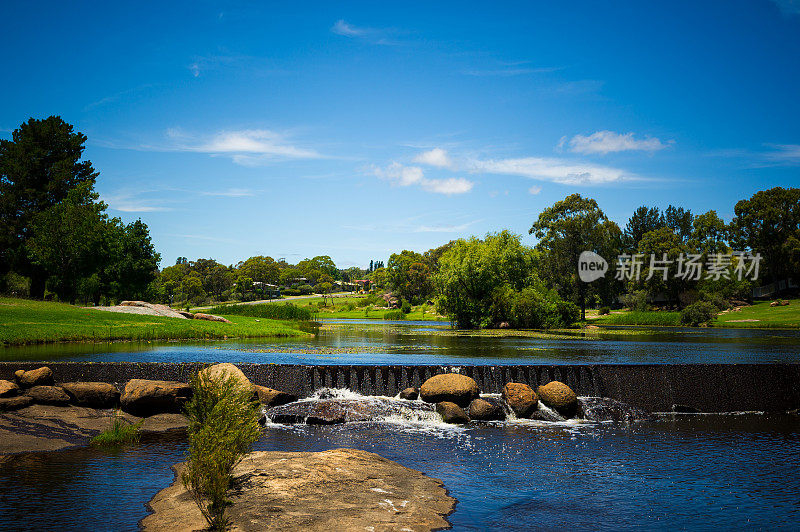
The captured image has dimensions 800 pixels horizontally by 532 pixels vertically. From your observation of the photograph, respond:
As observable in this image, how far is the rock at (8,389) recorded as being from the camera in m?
18.7

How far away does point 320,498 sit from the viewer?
11.1 m

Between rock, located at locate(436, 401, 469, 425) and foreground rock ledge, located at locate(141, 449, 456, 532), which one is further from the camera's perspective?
rock, located at locate(436, 401, 469, 425)

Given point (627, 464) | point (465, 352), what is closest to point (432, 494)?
point (627, 464)

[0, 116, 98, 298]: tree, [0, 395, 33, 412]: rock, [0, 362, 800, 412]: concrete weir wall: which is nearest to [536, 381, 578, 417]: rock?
[0, 362, 800, 412]: concrete weir wall

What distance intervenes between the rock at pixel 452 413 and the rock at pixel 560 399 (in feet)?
12.1

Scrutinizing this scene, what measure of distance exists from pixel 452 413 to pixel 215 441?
12366 millimetres

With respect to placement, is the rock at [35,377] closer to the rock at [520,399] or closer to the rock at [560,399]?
the rock at [520,399]

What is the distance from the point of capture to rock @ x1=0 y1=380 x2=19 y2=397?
18688 millimetres

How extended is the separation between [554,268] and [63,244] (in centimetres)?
8029

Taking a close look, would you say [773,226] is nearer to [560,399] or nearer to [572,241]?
[572,241]

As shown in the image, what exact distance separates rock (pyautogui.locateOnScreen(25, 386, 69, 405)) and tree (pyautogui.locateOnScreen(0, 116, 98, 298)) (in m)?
53.9

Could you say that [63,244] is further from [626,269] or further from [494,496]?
[626,269]

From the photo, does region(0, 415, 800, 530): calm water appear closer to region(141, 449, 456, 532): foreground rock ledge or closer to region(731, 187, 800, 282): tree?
region(141, 449, 456, 532): foreground rock ledge

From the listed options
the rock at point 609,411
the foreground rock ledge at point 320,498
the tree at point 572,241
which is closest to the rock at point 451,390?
the rock at point 609,411
